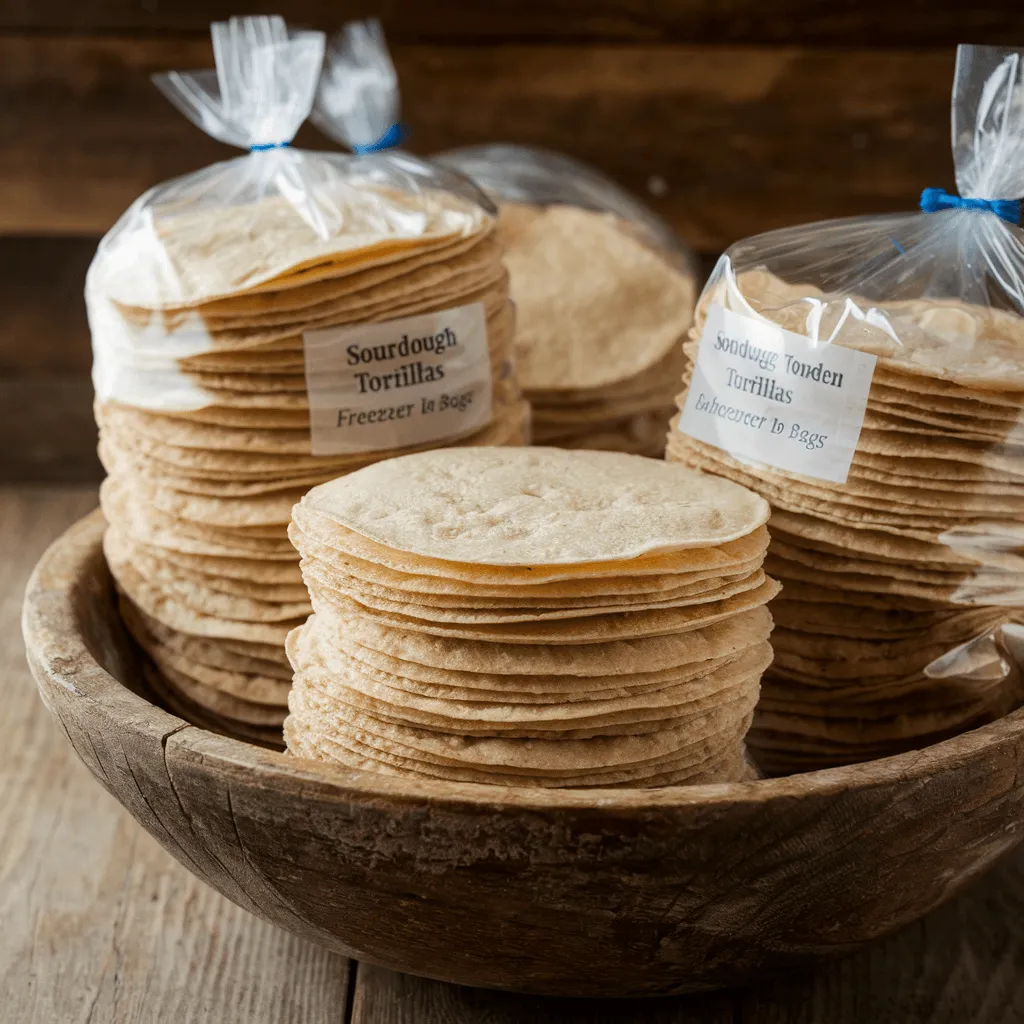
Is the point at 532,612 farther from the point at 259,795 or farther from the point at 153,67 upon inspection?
the point at 153,67

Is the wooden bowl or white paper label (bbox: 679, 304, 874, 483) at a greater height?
white paper label (bbox: 679, 304, 874, 483)

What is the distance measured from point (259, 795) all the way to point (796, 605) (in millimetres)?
363

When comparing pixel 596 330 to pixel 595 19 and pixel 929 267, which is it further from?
pixel 595 19

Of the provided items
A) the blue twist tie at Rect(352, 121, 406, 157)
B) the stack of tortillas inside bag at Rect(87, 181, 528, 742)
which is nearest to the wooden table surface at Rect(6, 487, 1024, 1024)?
the stack of tortillas inside bag at Rect(87, 181, 528, 742)

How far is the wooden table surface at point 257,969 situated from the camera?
0.81 m

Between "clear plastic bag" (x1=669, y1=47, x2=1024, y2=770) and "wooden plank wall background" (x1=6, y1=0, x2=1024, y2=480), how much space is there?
722 mm

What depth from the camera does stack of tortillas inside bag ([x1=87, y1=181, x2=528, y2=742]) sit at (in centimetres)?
84

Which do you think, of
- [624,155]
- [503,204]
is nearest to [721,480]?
[503,204]

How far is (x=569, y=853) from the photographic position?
640 mm

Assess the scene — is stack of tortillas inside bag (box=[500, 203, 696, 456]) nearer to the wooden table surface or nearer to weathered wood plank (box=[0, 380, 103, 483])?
the wooden table surface

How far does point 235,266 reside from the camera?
0.85 meters

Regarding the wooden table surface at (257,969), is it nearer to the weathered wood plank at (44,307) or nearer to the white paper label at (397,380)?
the white paper label at (397,380)

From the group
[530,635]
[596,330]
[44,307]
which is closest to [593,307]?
[596,330]

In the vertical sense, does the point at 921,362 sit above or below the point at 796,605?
above
